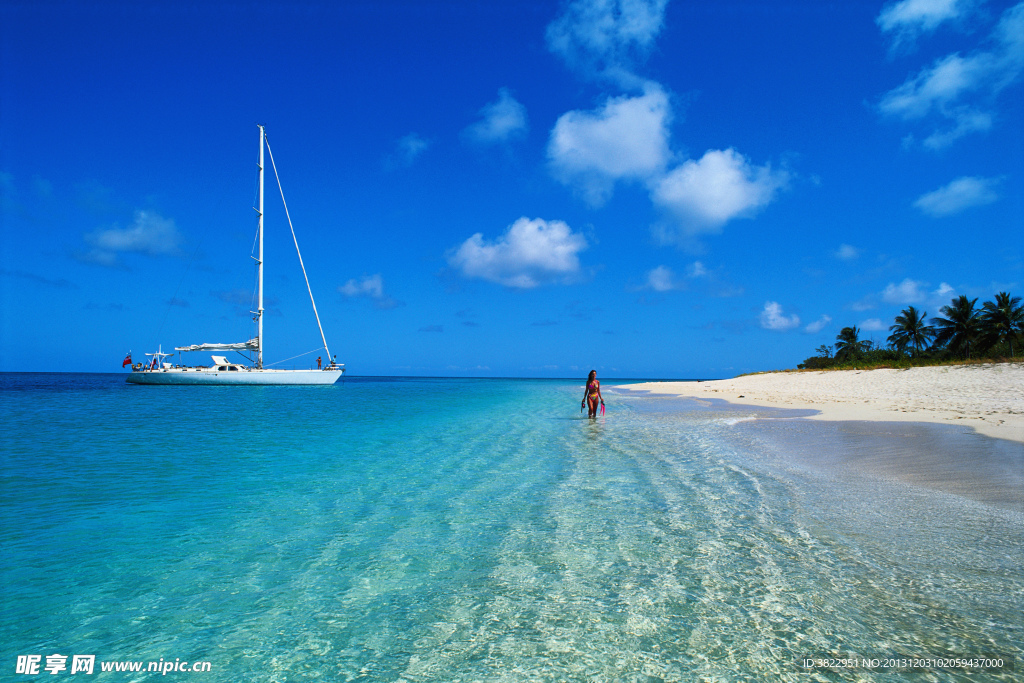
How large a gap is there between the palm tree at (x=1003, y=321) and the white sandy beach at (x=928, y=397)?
21095 mm

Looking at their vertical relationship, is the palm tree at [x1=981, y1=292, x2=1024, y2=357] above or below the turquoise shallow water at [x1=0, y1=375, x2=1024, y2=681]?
above

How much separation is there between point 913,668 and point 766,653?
2.96 feet

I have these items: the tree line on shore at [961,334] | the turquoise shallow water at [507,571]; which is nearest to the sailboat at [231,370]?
the turquoise shallow water at [507,571]

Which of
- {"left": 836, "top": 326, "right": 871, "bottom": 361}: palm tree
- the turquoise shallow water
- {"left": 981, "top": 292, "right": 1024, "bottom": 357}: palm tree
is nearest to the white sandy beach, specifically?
the turquoise shallow water

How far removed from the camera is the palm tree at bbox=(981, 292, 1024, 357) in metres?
47.5

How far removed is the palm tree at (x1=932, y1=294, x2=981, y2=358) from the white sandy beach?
24.3 metres

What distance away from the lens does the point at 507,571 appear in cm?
486

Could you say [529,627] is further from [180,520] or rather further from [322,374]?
[322,374]

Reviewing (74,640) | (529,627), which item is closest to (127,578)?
(74,640)

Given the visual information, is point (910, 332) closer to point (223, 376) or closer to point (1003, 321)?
point (1003, 321)

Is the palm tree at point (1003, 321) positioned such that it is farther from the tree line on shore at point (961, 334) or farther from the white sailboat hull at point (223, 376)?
the white sailboat hull at point (223, 376)

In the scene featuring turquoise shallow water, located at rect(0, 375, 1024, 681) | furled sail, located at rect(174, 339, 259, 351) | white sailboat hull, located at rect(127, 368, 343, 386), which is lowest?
turquoise shallow water, located at rect(0, 375, 1024, 681)

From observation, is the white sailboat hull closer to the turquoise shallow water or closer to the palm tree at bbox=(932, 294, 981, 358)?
the turquoise shallow water

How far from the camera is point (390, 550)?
552 cm
